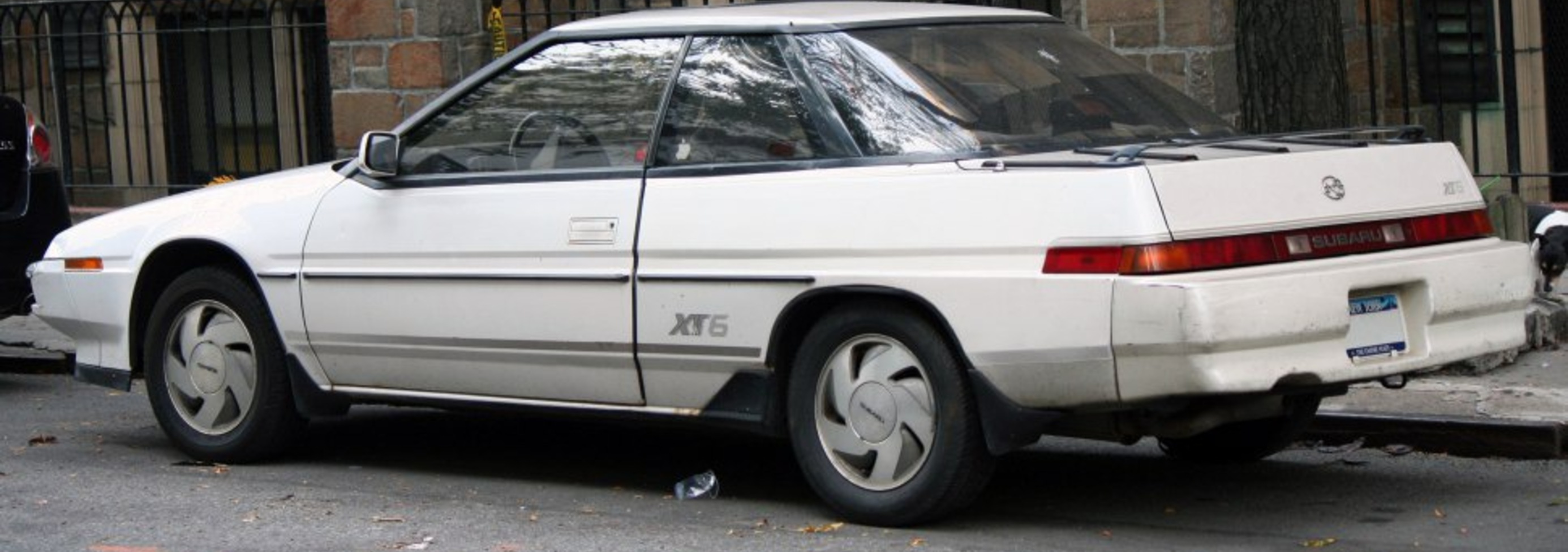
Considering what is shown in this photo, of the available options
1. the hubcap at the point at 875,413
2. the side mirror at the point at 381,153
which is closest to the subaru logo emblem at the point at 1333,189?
the hubcap at the point at 875,413

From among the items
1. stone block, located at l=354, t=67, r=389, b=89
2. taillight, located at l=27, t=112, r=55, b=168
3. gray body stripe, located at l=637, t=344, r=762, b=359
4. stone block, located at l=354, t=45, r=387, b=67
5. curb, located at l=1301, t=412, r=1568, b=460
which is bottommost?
curb, located at l=1301, t=412, r=1568, b=460

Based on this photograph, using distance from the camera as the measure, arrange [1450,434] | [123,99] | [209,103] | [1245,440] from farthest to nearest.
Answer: [123,99] → [209,103] → [1450,434] → [1245,440]

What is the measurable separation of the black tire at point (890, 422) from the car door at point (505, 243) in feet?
A: 2.07

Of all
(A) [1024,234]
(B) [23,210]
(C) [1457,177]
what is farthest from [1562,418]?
(B) [23,210]

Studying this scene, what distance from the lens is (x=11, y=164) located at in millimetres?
10383

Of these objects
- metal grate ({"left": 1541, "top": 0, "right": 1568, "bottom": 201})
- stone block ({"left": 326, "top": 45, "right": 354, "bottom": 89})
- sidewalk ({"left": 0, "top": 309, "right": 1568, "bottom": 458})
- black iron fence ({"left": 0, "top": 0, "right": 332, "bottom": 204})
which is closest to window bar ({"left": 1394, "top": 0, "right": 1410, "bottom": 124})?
metal grate ({"left": 1541, "top": 0, "right": 1568, "bottom": 201})

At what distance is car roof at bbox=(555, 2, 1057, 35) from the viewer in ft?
22.7

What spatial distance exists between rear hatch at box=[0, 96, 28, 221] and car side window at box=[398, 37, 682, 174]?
3.50 metres

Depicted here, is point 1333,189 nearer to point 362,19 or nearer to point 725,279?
point 725,279

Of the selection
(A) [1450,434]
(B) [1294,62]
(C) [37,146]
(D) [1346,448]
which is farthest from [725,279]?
(C) [37,146]

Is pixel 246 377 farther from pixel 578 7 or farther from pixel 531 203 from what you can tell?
pixel 578 7

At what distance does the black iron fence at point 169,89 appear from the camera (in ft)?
50.2

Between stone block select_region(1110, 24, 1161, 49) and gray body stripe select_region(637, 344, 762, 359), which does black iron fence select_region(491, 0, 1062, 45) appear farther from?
gray body stripe select_region(637, 344, 762, 359)

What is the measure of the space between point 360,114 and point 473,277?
6.03 m
